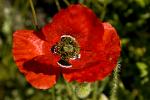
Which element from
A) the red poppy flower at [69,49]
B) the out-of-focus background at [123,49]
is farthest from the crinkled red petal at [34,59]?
the out-of-focus background at [123,49]

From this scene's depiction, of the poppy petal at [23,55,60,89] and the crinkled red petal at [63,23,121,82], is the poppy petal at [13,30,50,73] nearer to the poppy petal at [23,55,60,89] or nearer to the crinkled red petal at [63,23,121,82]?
the poppy petal at [23,55,60,89]

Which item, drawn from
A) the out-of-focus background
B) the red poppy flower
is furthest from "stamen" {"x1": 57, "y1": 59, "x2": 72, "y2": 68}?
the out-of-focus background

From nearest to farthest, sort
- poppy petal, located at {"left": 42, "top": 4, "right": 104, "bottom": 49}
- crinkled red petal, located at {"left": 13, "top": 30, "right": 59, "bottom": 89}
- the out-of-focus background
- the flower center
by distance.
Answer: poppy petal, located at {"left": 42, "top": 4, "right": 104, "bottom": 49} < crinkled red petal, located at {"left": 13, "top": 30, "right": 59, "bottom": 89} < the flower center < the out-of-focus background

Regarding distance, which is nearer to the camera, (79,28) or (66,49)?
(79,28)

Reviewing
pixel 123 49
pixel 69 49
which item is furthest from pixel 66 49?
pixel 123 49

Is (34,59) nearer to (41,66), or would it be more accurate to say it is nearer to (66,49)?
(41,66)

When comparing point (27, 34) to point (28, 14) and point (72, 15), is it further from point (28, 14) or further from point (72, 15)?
point (28, 14)
